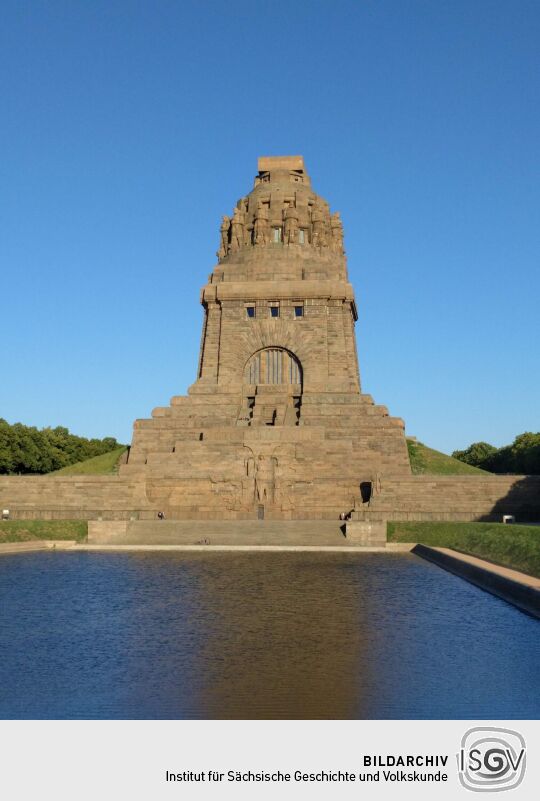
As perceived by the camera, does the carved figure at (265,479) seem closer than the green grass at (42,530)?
No

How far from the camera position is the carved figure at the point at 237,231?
56.2 m

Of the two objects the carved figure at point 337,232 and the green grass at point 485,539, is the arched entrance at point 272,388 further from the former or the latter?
the green grass at point 485,539

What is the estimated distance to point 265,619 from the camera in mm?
15234

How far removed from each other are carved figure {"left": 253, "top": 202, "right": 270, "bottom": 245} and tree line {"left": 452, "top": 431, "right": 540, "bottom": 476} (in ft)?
86.6

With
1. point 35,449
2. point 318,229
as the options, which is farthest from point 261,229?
point 35,449

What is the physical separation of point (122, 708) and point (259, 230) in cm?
4933

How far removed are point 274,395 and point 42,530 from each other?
1992cm

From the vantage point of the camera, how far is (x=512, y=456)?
72750 millimetres

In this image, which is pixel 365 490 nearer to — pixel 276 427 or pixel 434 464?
pixel 276 427
